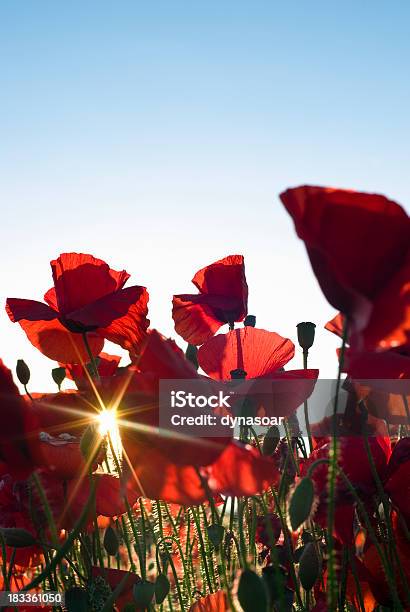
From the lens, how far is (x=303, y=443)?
1.23m

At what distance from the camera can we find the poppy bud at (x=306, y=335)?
1161 millimetres

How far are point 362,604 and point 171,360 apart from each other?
1.89 ft

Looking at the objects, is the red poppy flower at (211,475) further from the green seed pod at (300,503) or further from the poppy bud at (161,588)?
the poppy bud at (161,588)

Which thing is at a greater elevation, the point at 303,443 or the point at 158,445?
the point at 303,443

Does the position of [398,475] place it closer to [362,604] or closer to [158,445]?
[362,604]

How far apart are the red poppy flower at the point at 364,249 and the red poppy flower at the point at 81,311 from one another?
0.57 metres

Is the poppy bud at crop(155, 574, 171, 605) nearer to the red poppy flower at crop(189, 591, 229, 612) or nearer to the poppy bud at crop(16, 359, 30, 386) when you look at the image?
the red poppy flower at crop(189, 591, 229, 612)

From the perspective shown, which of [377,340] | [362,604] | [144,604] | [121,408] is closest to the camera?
[377,340]

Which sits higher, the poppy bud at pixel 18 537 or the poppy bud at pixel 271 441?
the poppy bud at pixel 271 441

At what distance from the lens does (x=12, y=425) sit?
23.8 inches

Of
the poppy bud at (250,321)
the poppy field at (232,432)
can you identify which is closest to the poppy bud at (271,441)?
the poppy field at (232,432)

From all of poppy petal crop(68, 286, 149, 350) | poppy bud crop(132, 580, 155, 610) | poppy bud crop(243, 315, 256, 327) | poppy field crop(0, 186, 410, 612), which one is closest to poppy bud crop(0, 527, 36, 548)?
poppy field crop(0, 186, 410, 612)

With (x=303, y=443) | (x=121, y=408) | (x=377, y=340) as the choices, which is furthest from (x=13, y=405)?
(x=303, y=443)

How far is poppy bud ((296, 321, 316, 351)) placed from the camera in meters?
1.16
